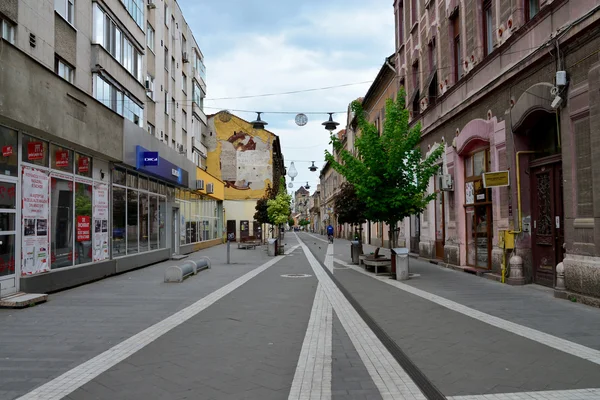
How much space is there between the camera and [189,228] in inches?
1114

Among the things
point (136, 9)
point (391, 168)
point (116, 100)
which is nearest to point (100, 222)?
point (116, 100)

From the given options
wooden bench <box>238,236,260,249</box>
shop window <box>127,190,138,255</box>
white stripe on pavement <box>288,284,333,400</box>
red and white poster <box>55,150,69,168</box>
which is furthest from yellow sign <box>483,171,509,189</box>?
wooden bench <box>238,236,260,249</box>

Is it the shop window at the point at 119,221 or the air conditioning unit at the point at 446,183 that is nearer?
the shop window at the point at 119,221

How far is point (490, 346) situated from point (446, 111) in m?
13.2

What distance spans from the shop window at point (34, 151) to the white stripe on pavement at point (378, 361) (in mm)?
7519

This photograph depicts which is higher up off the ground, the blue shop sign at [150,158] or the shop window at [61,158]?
the blue shop sign at [150,158]

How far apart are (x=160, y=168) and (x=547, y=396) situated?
57.6ft

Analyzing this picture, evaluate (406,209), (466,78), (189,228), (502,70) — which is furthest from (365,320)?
(189,228)

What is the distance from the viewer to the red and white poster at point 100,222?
14.2m

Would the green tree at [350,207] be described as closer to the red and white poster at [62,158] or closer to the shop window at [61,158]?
the shop window at [61,158]

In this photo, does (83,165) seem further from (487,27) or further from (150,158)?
(487,27)

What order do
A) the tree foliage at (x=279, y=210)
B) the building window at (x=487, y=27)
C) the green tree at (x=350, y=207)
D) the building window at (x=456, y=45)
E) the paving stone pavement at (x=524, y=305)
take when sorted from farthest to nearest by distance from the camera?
the tree foliage at (x=279, y=210), the green tree at (x=350, y=207), the building window at (x=456, y=45), the building window at (x=487, y=27), the paving stone pavement at (x=524, y=305)


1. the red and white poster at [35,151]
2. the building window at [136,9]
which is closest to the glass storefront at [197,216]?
the building window at [136,9]

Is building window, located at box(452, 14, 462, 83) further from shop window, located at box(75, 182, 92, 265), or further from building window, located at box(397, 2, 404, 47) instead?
shop window, located at box(75, 182, 92, 265)
